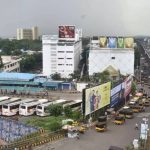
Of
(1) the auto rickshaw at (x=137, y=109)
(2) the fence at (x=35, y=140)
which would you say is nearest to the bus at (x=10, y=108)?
(2) the fence at (x=35, y=140)

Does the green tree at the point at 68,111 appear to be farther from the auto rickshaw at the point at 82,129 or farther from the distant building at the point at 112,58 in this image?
the distant building at the point at 112,58

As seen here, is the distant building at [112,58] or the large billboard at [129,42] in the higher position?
the large billboard at [129,42]

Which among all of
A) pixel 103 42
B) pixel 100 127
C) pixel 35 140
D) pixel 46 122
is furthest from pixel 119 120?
pixel 103 42

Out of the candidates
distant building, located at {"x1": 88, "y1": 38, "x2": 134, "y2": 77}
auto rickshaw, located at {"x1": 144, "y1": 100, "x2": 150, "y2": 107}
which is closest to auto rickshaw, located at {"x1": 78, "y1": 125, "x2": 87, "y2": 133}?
auto rickshaw, located at {"x1": 144, "y1": 100, "x2": 150, "y2": 107}

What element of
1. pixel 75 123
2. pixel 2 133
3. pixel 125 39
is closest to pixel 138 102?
pixel 75 123

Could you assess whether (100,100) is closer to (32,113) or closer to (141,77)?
(32,113)

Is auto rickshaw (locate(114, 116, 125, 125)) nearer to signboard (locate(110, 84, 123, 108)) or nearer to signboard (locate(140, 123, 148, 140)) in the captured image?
signboard (locate(110, 84, 123, 108))

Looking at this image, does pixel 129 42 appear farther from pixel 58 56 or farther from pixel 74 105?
pixel 74 105
